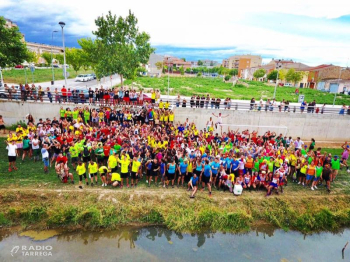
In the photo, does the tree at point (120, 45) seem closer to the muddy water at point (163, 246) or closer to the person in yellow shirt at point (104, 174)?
the person in yellow shirt at point (104, 174)

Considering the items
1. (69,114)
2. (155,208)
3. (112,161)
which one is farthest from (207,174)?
(69,114)

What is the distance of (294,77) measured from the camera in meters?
62.9

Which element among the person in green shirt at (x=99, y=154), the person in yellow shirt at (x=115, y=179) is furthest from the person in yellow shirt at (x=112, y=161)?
the person in green shirt at (x=99, y=154)

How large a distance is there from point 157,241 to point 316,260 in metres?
5.66

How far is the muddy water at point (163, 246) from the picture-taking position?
7738mm

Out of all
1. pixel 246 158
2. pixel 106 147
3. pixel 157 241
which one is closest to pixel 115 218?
pixel 157 241

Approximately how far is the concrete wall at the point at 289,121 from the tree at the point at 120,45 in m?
6.65

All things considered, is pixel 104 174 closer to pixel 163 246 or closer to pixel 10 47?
pixel 163 246

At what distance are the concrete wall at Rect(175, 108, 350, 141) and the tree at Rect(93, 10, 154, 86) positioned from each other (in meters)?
6.65

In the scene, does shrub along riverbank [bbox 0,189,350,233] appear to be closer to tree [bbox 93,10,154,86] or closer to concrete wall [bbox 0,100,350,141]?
concrete wall [bbox 0,100,350,141]

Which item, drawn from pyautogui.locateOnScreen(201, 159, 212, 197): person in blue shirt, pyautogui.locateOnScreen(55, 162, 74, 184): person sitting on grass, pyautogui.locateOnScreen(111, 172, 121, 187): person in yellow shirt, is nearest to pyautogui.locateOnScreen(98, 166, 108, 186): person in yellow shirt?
pyautogui.locateOnScreen(111, 172, 121, 187): person in yellow shirt

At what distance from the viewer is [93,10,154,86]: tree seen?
20.2 m

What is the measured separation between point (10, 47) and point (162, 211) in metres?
18.2

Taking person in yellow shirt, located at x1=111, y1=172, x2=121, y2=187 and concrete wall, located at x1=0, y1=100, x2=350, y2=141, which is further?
concrete wall, located at x1=0, y1=100, x2=350, y2=141
